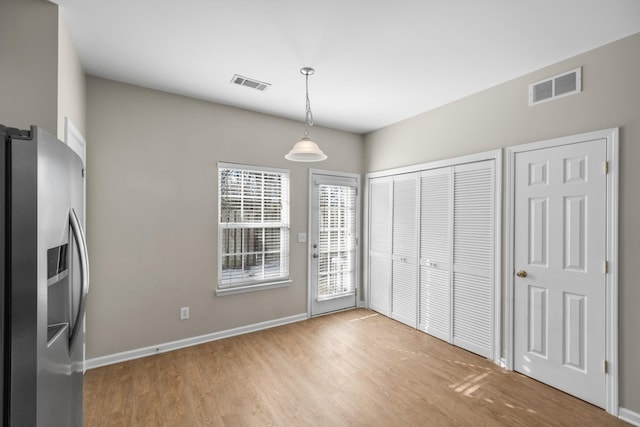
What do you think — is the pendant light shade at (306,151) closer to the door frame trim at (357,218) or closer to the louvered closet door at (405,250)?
the door frame trim at (357,218)

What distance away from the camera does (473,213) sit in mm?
3262

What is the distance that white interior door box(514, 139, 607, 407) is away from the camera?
2361mm

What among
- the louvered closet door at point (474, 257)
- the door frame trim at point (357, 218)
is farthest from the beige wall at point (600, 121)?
the door frame trim at point (357, 218)

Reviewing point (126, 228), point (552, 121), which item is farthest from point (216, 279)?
point (552, 121)

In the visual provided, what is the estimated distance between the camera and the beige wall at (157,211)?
290cm

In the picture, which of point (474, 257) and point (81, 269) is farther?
point (474, 257)

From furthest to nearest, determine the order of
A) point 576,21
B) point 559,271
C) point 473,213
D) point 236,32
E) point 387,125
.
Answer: point 387,125 < point 473,213 < point 559,271 < point 236,32 < point 576,21

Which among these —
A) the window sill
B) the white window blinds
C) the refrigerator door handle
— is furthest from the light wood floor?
the refrigerator door handle

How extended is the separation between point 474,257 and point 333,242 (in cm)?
193

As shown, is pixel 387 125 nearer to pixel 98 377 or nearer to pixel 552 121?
pixel 552 121

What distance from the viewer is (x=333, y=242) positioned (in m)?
4.52
